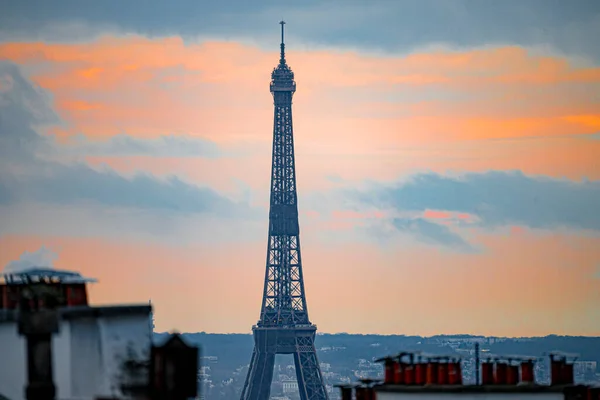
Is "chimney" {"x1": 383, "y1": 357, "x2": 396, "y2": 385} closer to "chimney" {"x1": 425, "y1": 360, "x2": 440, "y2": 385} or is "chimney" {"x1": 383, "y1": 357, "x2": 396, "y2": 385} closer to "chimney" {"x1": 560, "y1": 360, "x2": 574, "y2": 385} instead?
"chimney" {"x1": 425, "y1": 360, "x2": 440, "y2": 385}

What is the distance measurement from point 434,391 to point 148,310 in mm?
7813

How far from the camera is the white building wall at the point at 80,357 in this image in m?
47.4

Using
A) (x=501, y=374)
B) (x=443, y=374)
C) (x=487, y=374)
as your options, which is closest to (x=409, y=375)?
(x=443, y=374)

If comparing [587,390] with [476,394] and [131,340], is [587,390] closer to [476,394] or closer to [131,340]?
[476,394]

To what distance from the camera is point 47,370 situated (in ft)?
139

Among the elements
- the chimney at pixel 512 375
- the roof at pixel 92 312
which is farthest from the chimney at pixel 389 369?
the roof at pixel 92 312

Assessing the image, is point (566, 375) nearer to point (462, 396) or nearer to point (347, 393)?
point (347, 393)

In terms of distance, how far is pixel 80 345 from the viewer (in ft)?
157

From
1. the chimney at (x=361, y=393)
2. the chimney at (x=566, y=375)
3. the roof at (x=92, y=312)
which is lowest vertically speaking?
the chimney at (x=361, y=393)

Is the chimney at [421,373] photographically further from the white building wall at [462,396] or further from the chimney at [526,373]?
the chimney at [526,373]

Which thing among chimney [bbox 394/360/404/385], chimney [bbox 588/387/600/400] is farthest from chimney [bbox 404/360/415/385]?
chimney [bbox 588/387/600/400]

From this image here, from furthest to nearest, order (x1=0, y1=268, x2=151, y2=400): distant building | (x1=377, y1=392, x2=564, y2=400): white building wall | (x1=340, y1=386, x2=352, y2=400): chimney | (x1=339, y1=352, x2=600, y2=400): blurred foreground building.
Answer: (x1=340, y1=386, x2=352, y2=400): chimney → (x1=339, y1=352, x2=600, y2=400): blurred foreground building → (x1=377, y1=392, x2=564, y2=400): white building wall → (x1=0, y1=268, x2=151, y2=400): distant building

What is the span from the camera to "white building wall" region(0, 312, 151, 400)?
1866 inches

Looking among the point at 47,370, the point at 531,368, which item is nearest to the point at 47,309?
the point at 47,370
